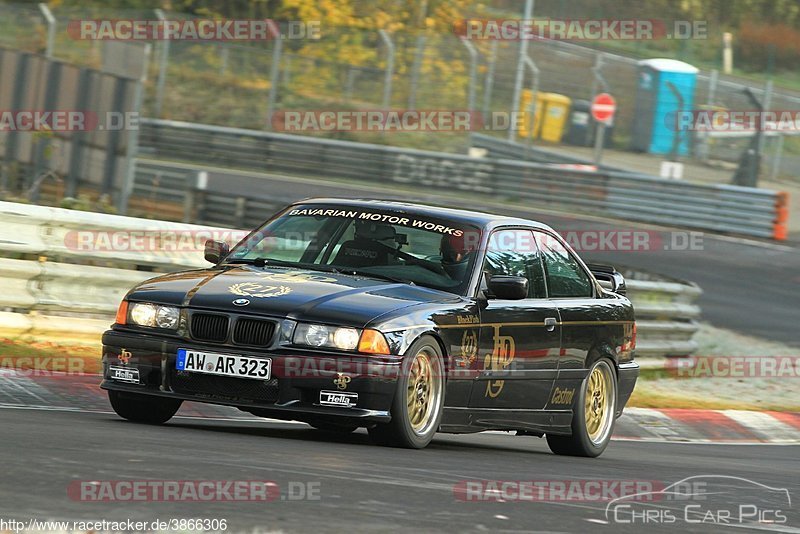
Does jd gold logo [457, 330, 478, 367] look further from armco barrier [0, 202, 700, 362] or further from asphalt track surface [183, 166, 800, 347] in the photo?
asphalt track surface [183, 166, 800, 347]

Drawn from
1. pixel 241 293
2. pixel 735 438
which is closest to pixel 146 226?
pixel 241 293

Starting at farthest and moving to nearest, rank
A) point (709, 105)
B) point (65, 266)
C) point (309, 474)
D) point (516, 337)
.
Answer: point (709, 105) → point (65, 266) → point (516, 337) → point (309, 474)

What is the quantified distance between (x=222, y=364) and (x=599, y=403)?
11.2ft

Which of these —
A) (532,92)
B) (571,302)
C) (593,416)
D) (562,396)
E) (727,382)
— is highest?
(532,92)

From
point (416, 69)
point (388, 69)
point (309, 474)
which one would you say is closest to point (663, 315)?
point (309, 474)

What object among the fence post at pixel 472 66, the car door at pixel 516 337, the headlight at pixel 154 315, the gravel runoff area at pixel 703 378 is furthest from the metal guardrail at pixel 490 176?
the headlight at pixel 154 315

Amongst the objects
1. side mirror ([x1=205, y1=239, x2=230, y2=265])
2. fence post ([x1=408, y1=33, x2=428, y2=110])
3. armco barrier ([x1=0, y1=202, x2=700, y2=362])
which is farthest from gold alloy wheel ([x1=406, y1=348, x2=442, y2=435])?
fence post ([x1=408, y1=33, x2=428, y2=110])

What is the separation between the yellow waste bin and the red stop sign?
1.78m

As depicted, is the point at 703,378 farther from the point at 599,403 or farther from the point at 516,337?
the point at 516,337

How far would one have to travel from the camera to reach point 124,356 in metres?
7.96

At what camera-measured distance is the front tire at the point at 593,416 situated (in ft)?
31.8

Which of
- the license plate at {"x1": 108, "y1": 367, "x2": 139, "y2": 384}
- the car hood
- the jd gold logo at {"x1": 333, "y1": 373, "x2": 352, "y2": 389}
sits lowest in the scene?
the license plate at {"x1": 108, "y1": 367, "x2": 139, "y2": 384}

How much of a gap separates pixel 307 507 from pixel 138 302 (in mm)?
2972

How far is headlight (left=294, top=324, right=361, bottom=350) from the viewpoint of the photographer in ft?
24.9
